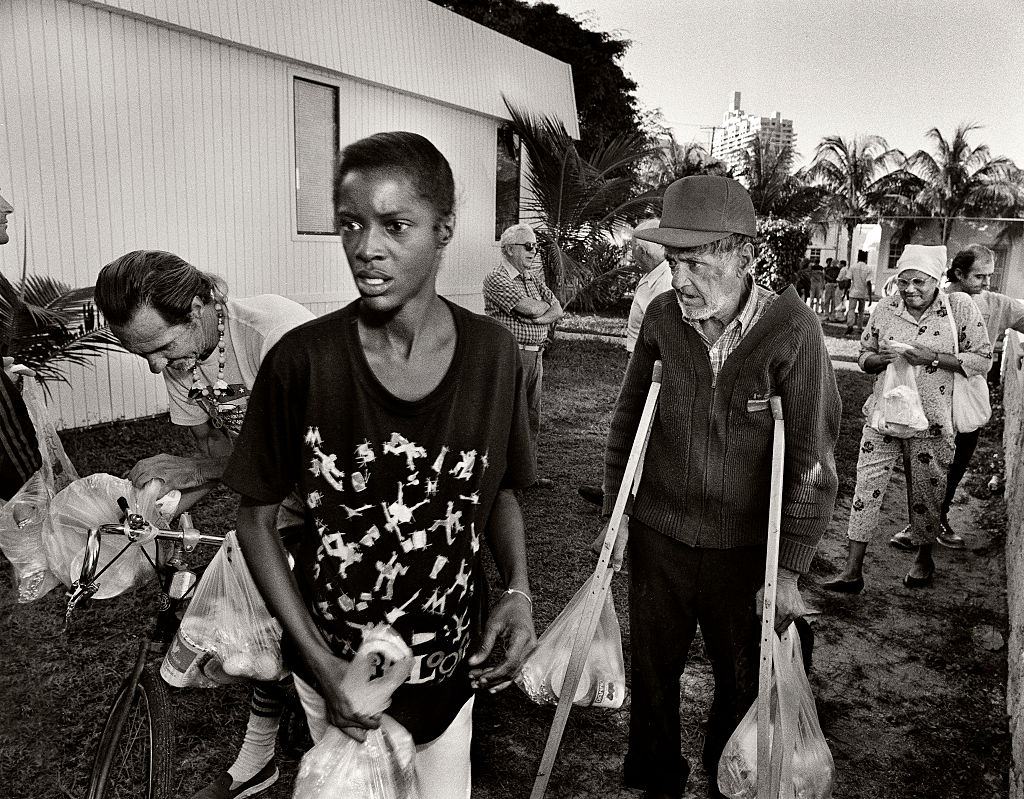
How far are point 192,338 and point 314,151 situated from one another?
8255mm

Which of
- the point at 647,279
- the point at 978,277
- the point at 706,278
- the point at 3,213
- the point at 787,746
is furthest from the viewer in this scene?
the point at 978,277

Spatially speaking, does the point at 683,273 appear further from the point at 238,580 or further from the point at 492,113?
the point at 492,113

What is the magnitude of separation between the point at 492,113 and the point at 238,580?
39.0 ft

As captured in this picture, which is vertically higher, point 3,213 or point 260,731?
point 3,213

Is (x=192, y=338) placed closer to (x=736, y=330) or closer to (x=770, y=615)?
(x=736, y=330)

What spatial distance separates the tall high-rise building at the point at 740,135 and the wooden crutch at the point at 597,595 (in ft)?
96.1

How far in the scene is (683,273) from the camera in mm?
Result: 2635

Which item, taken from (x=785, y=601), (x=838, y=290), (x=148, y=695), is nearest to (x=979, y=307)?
(x=785, y=601)

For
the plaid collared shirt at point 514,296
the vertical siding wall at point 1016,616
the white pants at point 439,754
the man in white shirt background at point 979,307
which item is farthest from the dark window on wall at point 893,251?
the white pants at point 439,754

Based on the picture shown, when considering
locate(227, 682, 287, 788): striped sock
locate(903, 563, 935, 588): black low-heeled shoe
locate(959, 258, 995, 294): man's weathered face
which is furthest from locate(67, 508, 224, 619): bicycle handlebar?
locate(959, 258, 995, 294): man's weathered face

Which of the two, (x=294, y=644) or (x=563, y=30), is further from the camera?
(x=563, y=30)

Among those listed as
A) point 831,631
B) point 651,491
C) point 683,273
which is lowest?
point 831,631

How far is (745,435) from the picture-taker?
2.60 metres

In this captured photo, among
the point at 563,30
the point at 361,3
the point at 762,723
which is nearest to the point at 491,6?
the point at 563,30
